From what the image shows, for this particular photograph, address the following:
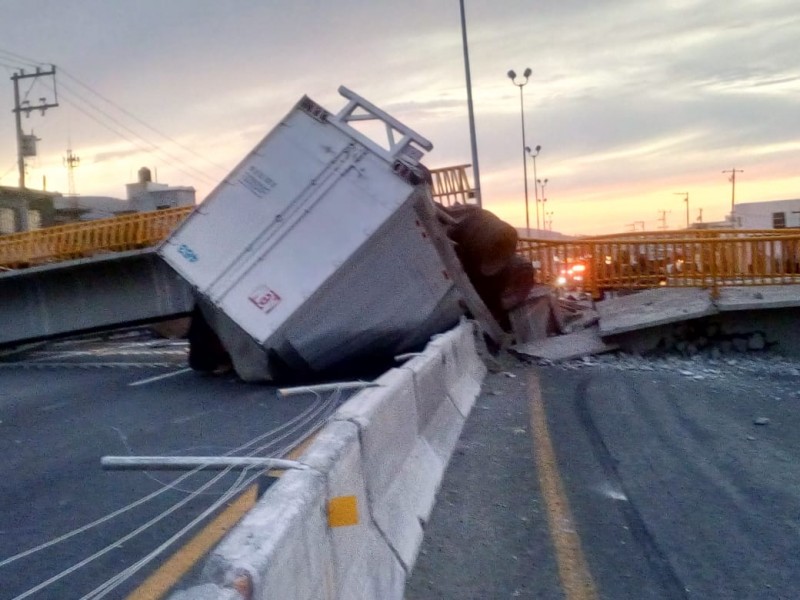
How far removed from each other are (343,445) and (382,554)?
67cm

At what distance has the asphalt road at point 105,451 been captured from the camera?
5.90m

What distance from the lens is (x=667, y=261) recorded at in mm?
19203

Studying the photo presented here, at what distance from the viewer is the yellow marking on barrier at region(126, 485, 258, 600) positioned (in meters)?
5.04

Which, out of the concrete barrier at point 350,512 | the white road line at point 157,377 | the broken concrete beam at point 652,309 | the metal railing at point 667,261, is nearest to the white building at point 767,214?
the metal railing at point 667,261

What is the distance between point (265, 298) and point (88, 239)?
44.5 feet

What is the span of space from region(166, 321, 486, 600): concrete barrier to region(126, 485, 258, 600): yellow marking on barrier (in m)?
0.50

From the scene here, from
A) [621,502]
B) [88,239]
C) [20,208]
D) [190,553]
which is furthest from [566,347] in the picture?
[20,208]

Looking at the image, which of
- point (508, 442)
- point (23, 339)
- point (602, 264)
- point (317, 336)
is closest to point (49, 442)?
point (317, 336)

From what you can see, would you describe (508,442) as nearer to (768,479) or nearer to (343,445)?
(768,479)

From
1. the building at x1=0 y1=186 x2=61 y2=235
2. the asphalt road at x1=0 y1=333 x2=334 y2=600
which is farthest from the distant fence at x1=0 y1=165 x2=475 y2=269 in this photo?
the building at x1=0 y1=186 x2=61 y2=235

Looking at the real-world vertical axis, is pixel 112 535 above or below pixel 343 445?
below

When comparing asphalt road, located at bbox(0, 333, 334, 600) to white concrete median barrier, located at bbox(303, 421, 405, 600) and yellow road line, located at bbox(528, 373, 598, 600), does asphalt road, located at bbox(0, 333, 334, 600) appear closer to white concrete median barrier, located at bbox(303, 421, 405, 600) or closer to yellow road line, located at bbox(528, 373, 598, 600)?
white concrete median barrier, located at bbox(303, 421, 405, 600)

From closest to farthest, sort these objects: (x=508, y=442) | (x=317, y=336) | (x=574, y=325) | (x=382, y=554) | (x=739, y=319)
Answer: (x=382, y=554)
(x=508, y=442)
(x=317, y=336)
(x=739, y=319)
(x=574, y=325)

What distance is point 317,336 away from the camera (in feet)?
46.0
